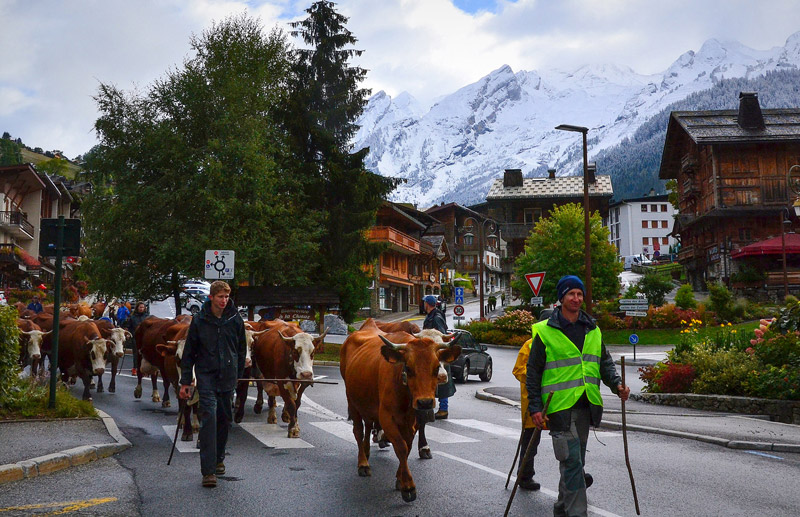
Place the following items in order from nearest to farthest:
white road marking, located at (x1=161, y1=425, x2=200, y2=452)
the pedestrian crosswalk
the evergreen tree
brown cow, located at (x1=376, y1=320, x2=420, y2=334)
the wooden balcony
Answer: white road marking, located at (x1=161, y1=425, x2=200, y2=452) < the pedestrian crosswalk < brown cow, located at (x1=376, y1=320, x2=420, y2=334) < the evergreen tree < the wooden balcony

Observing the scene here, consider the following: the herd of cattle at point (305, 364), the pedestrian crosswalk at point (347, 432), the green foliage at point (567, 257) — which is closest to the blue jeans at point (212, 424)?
the herd of cattle at point (305, 364)

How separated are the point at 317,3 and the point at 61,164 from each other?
326ft

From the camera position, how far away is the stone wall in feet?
49.0

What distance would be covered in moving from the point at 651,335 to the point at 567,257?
1145 cm

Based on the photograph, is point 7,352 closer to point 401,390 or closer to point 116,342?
point 116,342

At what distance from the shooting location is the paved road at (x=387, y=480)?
23.3 ft

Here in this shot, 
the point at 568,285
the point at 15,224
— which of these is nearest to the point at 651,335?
the point at 568,285

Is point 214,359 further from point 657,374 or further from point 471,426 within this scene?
point 657,374

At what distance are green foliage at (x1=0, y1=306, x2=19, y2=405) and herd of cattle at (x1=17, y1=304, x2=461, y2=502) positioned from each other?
2.20 metres

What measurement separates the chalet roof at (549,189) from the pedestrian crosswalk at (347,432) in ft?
300

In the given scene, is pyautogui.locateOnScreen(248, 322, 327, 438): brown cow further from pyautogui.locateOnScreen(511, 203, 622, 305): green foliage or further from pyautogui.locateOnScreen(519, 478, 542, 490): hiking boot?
pyautogui.locateOnScreen(511, 203, 622, 305): green foliage

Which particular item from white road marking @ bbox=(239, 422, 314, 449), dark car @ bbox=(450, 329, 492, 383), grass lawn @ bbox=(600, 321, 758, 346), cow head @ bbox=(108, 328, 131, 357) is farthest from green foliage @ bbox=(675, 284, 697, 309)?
white road marking @ bbox=(239, 422, 314, 449)

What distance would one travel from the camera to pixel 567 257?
5009 cm

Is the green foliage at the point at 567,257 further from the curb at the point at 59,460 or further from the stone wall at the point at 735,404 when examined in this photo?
the curb at the point at 59,460
